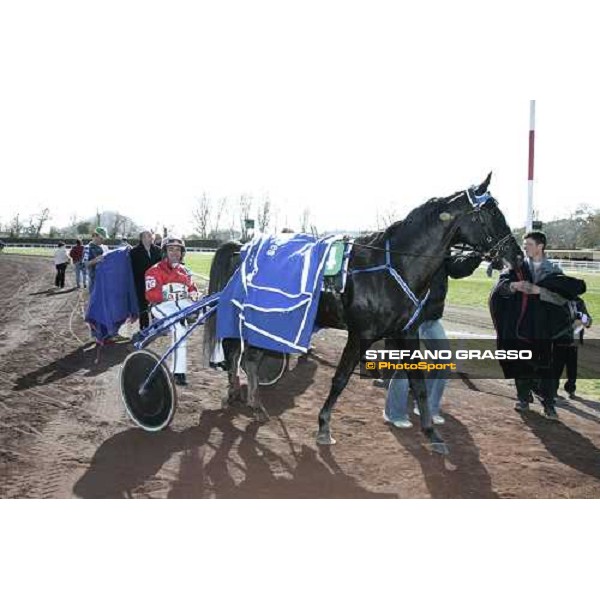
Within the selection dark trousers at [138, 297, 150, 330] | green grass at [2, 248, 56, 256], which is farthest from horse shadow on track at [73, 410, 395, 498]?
green grass at [2, 248, 56, 256]

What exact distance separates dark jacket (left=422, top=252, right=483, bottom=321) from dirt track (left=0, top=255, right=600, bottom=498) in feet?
3.43

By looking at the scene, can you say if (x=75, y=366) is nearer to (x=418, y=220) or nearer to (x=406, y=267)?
(x=406, y=267)

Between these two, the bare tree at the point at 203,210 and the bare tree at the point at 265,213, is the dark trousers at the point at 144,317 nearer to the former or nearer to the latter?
the bare tree at the point at 203,210

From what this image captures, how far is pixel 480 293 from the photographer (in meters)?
13.8

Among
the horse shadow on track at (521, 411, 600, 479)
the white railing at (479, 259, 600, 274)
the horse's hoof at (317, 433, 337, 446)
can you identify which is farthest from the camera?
the white railing at (479, 259, 600, 274)

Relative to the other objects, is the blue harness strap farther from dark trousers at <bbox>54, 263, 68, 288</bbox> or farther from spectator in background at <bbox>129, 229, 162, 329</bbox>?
dark trousers at <bbox>54, 263, 68, 288</bbox>

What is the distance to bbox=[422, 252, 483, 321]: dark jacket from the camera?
15.1 feet

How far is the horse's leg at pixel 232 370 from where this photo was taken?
19.3ft

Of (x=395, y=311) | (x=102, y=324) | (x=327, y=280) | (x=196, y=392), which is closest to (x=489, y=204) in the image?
(x=395, y=311)

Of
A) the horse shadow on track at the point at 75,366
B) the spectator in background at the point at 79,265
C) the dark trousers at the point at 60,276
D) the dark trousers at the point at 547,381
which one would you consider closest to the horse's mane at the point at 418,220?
the dark trousers at the point at 547,381

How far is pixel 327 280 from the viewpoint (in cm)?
475

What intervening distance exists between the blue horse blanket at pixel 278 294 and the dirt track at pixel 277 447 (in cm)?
89

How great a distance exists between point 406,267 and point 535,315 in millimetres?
1495

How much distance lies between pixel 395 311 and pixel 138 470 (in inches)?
88.5
